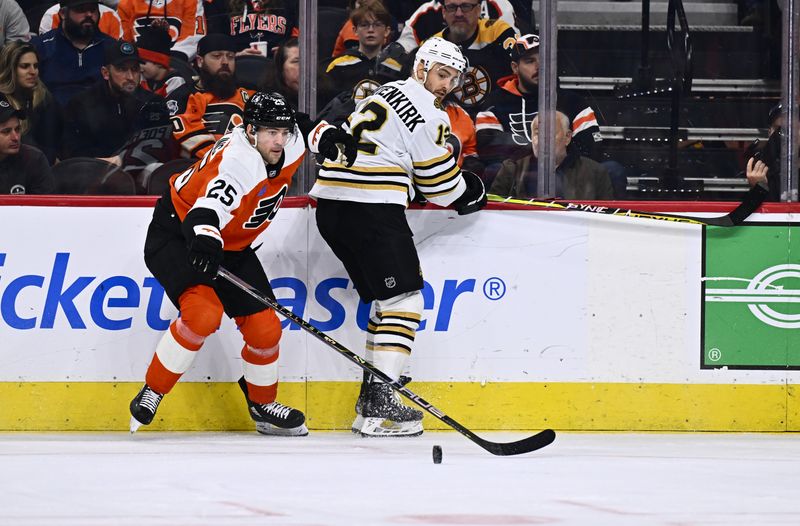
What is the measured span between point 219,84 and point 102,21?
458mm

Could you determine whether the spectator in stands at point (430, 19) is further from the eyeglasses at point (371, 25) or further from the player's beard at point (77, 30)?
the player's beard at point (77, 30)

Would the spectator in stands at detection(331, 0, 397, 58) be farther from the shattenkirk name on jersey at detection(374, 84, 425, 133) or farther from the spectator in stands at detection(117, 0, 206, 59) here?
the spectator in stands at detection(117, 0, 206, 59)

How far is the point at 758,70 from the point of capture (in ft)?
14.1

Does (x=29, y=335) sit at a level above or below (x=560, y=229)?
below

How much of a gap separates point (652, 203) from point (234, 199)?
1.38m

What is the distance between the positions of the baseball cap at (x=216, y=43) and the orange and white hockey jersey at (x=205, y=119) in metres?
0.15

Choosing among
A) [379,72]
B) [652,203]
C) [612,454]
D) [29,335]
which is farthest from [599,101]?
[29,335]

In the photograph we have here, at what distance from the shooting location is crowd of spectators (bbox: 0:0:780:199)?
4.09 m

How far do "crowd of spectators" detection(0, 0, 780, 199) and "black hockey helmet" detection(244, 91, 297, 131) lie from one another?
1.51 feet

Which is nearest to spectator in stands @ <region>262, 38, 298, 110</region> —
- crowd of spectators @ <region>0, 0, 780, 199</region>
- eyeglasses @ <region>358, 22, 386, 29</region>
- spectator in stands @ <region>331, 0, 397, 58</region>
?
crowd of spectators @ <region>0, 0, 780, 199</region>

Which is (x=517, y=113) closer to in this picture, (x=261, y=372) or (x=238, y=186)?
(x=238, y=186)

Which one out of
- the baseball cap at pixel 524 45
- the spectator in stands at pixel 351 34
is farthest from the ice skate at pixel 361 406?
the baseball cap at pixel 524 45

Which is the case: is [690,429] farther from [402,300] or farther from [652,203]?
[402,300]

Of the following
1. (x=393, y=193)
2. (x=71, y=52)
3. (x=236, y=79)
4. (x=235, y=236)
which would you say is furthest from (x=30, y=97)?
(x=393, y=193)
